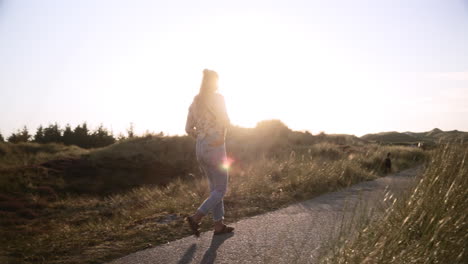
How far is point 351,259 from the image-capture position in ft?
9.28

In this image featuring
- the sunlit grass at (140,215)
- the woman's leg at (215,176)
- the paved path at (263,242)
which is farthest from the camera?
the woman's leg at (215,176)

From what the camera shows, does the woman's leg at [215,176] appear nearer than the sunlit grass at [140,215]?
No

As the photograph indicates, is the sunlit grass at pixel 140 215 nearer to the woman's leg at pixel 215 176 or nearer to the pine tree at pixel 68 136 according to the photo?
the woman's leg at pixel 215 176

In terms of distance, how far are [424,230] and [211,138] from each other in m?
2.71

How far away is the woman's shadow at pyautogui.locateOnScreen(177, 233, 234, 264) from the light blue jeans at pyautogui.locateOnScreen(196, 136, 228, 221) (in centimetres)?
38

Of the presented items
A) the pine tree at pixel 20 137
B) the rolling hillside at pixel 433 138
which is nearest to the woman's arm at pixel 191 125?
the rolling hillside at pixel 433 138

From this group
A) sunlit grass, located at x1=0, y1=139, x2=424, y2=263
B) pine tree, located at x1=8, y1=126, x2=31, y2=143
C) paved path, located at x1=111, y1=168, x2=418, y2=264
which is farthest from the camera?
pine tree, located at x1=8, y1=126, x2=31, y2=143

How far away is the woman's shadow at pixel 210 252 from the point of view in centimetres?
427

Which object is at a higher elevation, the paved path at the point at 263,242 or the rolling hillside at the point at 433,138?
the rolling hillside at the point at 433,138

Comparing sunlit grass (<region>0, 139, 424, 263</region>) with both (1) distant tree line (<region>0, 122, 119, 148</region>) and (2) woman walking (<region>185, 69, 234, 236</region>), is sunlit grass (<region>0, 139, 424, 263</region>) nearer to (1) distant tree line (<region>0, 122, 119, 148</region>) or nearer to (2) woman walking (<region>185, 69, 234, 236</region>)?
(2) woman walking (<region>185, 69, 234, 236</region>)

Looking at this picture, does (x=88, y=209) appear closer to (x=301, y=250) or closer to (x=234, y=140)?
(x=301, y=250)

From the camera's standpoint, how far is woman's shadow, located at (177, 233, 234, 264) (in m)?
4.27

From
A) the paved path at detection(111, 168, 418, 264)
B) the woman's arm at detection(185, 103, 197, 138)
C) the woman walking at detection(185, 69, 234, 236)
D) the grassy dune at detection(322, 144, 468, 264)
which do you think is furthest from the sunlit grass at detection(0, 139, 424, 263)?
→ the grassy dune at detection(322, 144, 468, 264)

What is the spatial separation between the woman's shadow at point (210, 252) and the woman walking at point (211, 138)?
22 cm
